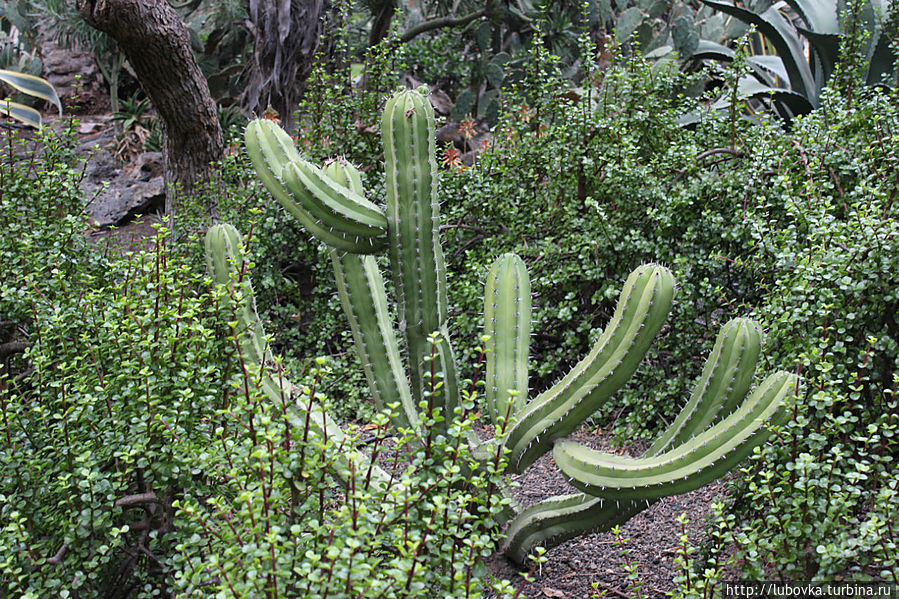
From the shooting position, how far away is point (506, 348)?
289 cm

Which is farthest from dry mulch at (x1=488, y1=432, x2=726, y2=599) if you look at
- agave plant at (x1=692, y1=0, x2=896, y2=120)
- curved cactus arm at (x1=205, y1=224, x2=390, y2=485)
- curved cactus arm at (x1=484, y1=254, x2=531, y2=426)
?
agave plant at (x1=692, y1=0, x2=896, y2=120)

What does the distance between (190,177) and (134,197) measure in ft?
8.99

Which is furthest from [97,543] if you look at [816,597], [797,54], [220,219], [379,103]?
[797,54]

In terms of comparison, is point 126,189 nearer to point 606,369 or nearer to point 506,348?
point 506,348

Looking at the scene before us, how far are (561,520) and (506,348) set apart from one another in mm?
636

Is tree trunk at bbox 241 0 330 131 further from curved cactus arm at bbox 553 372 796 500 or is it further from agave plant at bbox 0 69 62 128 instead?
curved cactus arm at bbox 553 372 796 500

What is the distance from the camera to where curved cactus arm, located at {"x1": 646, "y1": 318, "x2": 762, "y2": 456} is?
2.55m

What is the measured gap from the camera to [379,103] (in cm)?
531

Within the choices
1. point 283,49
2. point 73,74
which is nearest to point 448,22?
point 283,49

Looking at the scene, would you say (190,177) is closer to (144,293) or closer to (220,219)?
(220,219)

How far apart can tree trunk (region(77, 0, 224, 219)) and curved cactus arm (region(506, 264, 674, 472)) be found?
3.43 m

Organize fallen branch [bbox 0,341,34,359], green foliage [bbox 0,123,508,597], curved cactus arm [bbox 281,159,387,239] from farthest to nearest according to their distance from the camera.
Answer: fallen branch [bbox 0,341,34,359] < curved cactus arm [bbox 281,159,387,239] < green foliage [bbox 0,123,508,597]

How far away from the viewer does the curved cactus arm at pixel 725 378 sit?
2.55m

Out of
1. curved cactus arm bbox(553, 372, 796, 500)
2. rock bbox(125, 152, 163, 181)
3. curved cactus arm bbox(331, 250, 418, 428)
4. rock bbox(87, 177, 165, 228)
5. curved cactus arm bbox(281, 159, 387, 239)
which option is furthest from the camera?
rock bbox(125, 152, 163, 181)
